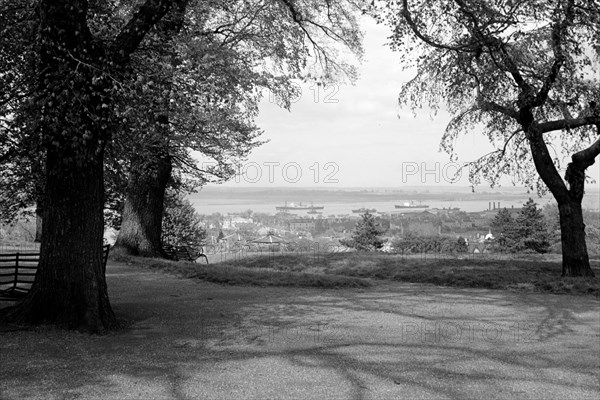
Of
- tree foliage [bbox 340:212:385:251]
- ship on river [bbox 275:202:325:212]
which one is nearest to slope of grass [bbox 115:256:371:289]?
ship on river [bbox 275:202:325:212]

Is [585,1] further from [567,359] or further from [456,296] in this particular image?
[567,359]

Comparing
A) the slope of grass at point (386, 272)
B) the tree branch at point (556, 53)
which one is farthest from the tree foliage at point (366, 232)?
the tree branch at point (556, 53)

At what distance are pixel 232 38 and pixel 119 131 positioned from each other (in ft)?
36.9

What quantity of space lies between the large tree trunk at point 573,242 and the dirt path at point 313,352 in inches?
125

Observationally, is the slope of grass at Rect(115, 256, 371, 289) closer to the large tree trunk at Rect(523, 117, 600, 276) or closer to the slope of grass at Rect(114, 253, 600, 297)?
the slope of grass at Rect(114, 253, 600, 297)

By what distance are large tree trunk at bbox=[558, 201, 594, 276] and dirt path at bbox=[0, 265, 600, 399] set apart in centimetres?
317

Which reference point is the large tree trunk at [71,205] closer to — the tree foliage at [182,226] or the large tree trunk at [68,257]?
the large tree trunk at [68,257]

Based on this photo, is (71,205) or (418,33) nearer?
(71,205)

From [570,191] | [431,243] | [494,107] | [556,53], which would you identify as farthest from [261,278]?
[431,243]

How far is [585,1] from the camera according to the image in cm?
1236

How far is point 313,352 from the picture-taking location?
23.3 feet

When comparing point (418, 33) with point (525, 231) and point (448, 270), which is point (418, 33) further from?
point (525, 231)

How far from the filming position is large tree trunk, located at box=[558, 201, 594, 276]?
14.3 meters

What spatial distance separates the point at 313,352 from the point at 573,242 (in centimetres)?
1016
